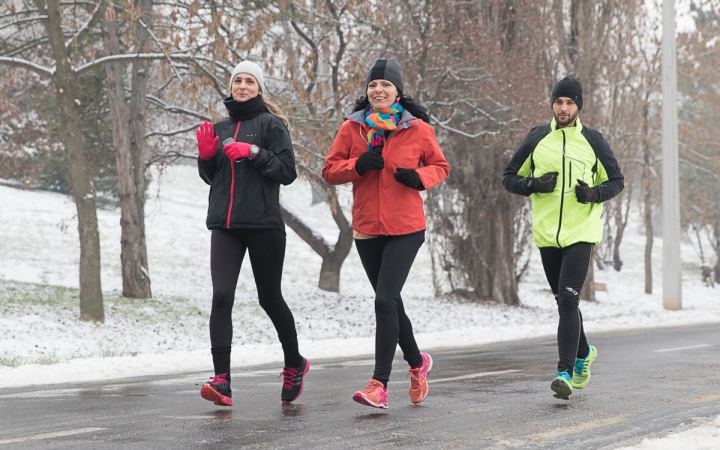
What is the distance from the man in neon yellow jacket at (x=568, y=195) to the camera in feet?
20.6

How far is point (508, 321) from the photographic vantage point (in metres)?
19.8

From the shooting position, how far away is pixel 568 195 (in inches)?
252

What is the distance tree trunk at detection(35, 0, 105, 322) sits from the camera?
1484 centimetres

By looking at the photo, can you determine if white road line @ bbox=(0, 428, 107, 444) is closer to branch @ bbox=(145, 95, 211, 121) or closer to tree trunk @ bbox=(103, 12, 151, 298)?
tree trunk @ bbox=(103, 12, 151, 298)

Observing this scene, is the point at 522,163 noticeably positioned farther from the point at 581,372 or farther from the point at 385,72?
the point at 581,372

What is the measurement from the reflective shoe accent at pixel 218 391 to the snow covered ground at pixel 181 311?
268 cm

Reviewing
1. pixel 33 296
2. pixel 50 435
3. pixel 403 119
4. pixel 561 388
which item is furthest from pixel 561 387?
pixel 33 296

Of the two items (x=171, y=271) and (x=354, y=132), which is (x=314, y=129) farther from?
(x=171, y=271)

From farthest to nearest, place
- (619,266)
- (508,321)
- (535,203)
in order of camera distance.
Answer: (619,266) < (508,321) < (535,203)

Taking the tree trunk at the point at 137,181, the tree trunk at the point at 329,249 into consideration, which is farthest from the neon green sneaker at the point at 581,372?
the tree trunk at the point at 329,249

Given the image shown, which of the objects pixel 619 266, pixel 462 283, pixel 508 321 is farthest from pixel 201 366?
pixel 619 266

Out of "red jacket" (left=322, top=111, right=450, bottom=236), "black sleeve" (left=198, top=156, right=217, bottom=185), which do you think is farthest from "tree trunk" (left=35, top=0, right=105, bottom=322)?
"red jacket" (left=322, top=111, right=450, bottom=236)

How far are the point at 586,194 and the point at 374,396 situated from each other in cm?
200

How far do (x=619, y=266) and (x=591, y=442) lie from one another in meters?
40.5
